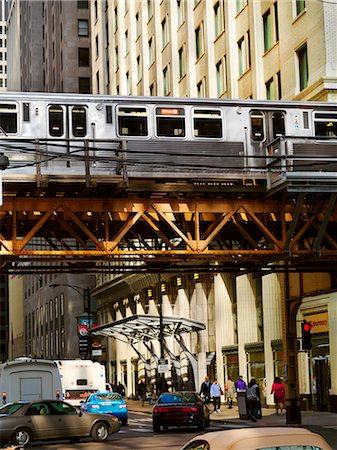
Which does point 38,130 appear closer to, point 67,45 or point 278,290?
point 278,290

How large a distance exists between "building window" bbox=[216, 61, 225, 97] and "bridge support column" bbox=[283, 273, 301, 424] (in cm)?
1458

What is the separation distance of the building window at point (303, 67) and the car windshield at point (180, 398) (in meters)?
14.8

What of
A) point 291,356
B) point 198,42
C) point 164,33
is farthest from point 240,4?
point 291,356

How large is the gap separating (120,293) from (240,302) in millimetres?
33668

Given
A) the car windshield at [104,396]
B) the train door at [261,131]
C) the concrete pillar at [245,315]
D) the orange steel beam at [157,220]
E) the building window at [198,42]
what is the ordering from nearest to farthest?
the orange steel beam at [157,220], the train door at [261,131], the car windshield at [104,396], the concrete pillar at [245,315], the building window at [198,42]

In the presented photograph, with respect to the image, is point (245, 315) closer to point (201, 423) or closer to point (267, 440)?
point (201, 423)

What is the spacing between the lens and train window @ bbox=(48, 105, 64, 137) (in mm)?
27688

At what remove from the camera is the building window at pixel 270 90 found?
47.2m

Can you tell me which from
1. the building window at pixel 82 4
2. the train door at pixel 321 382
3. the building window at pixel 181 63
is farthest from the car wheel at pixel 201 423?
the building window at pixel 82 4

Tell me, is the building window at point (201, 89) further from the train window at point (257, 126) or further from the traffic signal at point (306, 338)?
the train window at point (257, 126)

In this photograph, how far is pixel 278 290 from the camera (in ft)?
159

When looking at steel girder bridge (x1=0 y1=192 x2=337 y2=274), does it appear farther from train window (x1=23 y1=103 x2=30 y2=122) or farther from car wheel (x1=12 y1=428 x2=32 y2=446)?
car wheel (x1=12 y1=428 x2=32 y2=446)

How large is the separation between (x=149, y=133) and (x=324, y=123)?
5.44 m

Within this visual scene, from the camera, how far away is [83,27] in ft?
378
